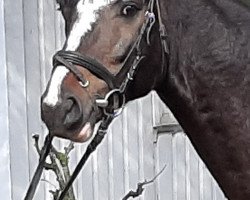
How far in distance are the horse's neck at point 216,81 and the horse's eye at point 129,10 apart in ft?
0.38

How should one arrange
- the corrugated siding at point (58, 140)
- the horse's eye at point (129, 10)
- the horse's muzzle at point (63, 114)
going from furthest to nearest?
the corrugated siding at point (58, 140) < the horse's eye at point (129, 10) < the horse's muzzle at point (63, 114)

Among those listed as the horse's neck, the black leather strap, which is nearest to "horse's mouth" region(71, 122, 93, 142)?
the black leather strap

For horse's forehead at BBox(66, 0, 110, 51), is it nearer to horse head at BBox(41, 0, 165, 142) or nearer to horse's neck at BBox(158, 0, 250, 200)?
horse head at BBox(41, 0, 165, 142)

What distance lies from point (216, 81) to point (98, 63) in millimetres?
344

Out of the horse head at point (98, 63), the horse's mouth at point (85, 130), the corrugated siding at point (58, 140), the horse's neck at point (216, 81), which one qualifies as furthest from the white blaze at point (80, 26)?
the corrugated siding at point (58, 140)

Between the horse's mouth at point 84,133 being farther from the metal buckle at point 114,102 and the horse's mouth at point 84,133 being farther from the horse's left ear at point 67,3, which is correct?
the horse's left ear at point 67,3

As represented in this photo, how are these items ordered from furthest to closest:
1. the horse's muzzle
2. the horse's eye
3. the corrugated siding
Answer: the corrugated siding → the horse's eye → the horse's muzzle

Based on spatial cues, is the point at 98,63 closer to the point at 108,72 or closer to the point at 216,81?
the point at 108,72

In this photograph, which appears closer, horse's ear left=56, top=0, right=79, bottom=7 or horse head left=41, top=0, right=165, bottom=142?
horse head left=41, top=0, right=165, bottom=142

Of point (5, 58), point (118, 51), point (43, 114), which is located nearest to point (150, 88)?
point (118, 51)

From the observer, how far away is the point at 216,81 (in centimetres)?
286

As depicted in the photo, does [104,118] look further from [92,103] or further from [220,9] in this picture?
[220,9]

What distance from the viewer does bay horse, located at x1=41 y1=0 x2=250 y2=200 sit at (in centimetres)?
277

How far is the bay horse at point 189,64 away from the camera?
2770 mm
